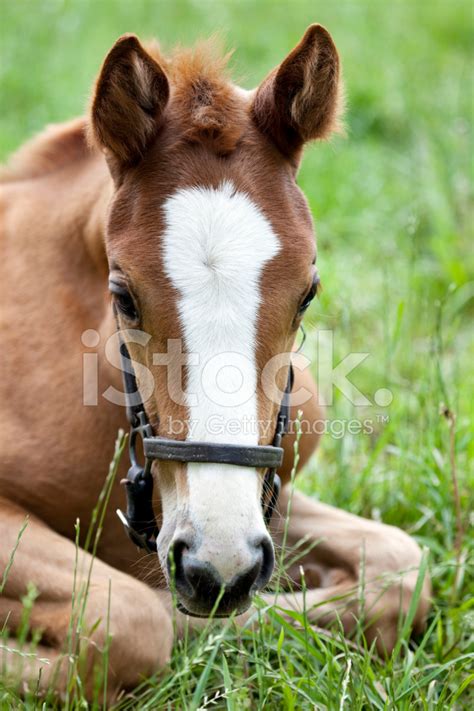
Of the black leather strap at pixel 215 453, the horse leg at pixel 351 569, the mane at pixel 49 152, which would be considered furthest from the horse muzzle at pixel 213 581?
the mane at pixel 49 152

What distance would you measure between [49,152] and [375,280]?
8.26 feet

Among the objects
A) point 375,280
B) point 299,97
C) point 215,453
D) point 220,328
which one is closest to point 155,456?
point 215,453

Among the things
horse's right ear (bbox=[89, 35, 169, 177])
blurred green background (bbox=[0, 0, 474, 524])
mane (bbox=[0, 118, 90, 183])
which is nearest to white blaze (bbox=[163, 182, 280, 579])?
horse's right ear (bbox=[89, 35, 169, 177])

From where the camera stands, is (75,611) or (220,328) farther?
(75,611)

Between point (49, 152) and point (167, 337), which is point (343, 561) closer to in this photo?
point (167, 337)

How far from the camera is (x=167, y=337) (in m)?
2.45

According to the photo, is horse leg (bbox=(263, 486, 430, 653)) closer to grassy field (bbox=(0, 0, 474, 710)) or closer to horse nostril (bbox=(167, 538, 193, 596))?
grassy field (bbox=(0, 0, 474, 710))

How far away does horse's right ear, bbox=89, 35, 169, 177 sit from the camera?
2623 millimetres

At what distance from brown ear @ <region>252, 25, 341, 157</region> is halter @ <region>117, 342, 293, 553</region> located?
676 mm

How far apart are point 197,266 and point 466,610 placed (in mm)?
1561

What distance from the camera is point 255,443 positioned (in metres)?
2.40

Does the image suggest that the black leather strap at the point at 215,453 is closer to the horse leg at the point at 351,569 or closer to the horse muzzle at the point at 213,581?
the horse muzzle at the point at 213,581

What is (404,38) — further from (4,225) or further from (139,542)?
(139,542)

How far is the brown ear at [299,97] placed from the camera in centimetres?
272
